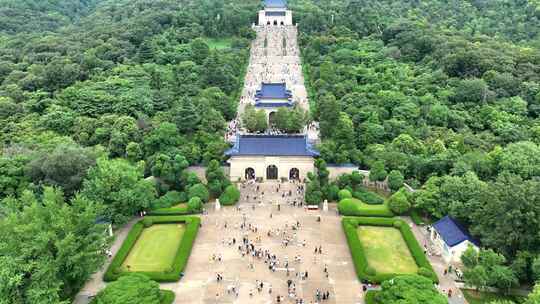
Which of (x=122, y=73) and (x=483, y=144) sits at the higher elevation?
(x=122, y=73)

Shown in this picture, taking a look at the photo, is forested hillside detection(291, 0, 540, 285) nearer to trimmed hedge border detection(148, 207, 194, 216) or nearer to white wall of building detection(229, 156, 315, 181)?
white wall of building detection(229, 156, 315, 181)

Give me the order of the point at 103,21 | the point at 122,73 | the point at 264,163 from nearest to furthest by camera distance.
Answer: the point at 264,163
the point at 122,73
the point at 103,21

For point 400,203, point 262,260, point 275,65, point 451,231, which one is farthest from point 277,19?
point 262,260

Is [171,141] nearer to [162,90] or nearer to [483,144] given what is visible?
[162,90]

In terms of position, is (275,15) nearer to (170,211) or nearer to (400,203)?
(170,211)

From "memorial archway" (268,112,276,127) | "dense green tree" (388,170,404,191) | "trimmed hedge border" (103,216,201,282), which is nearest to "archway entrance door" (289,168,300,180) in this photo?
"dense green tree" (388,170,404,191)

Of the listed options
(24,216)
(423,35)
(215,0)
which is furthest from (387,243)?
(215,0)
